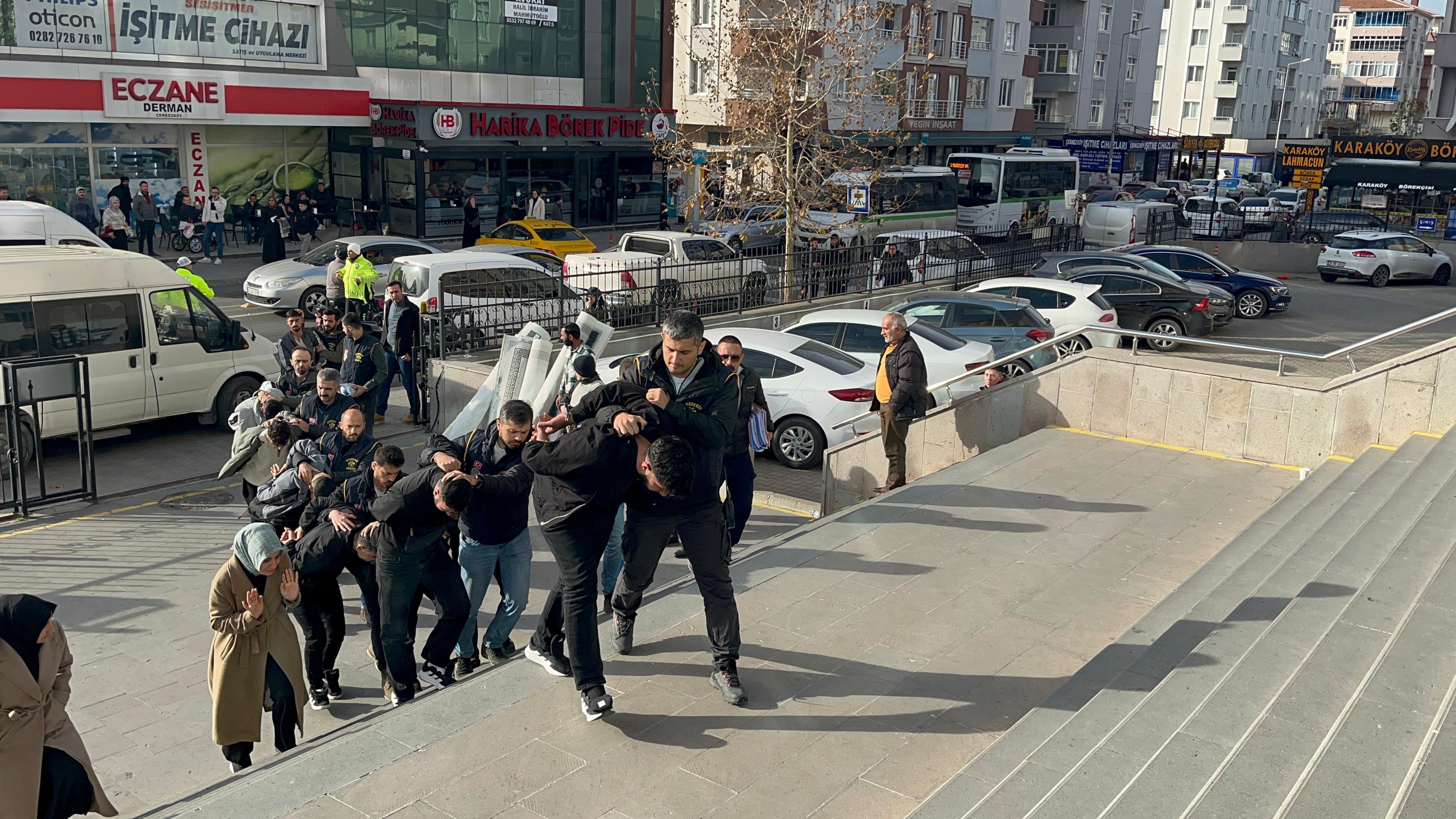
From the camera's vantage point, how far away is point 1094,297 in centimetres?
1858

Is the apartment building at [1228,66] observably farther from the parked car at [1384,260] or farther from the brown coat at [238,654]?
the brown coat at [238,654]

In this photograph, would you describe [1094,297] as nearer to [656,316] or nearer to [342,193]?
[656,316]

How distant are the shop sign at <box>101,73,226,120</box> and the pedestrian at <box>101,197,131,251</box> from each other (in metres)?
2.42

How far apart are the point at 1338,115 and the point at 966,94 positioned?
72450 millimetres

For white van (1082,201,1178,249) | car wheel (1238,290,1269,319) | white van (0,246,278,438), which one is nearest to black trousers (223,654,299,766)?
white van (0,246,278,438)

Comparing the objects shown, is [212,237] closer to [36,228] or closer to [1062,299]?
[36,228]

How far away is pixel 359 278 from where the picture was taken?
15219 millimetres

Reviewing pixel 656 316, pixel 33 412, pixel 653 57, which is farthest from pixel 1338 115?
pixel 33 412

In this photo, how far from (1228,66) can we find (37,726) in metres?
93.8

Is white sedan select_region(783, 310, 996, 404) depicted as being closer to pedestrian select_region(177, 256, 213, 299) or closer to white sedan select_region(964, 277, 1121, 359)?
white sedan select_region(964, 277, 1121, 359)

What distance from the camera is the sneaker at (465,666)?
23.3 feet

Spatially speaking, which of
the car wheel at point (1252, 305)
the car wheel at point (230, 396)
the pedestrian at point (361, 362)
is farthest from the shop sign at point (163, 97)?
the car wheel at point (1252, 305)

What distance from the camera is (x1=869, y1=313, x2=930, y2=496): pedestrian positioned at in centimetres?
1034

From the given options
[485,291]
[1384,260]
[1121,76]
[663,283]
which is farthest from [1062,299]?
[1121,76]
